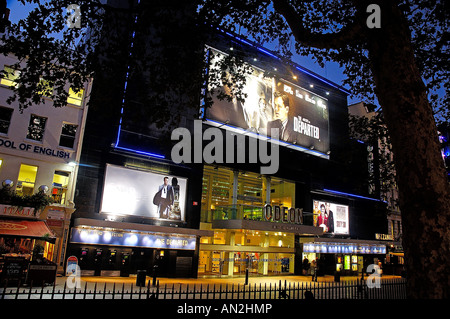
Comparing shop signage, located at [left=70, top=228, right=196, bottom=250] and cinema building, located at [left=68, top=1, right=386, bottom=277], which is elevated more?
cinema building, located at [left=68, top=1, right=386, bottom=277]

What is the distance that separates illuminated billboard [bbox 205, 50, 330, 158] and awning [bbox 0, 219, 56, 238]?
535 inches

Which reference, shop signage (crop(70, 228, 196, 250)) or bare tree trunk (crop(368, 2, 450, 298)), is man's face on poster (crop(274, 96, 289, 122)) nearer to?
shop signage (crop(70, 228, 196, 250))

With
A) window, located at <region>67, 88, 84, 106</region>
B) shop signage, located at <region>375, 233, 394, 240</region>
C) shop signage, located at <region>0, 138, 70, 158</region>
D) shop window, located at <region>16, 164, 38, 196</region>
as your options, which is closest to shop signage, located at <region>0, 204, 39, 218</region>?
shop window, located at <region>16, 164, 38, 196</region>

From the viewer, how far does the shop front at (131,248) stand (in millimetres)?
19156

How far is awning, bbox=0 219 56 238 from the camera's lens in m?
15.6

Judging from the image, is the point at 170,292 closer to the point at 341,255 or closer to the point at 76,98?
the point at 76,98

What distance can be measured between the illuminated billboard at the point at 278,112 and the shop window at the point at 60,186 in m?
11.0

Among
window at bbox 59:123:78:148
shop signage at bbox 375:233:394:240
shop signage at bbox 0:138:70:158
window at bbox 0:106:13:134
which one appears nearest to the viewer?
shop signage at bbox 0:138:70:158

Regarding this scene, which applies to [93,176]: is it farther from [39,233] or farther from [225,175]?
[225,175]

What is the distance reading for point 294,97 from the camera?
104ft

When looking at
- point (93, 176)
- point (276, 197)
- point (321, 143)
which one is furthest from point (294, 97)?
point (93, 176)

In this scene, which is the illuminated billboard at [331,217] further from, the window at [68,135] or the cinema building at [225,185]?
the window at [68,135]

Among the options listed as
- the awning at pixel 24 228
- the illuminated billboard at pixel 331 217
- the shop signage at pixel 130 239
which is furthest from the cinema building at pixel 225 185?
the awning at pixel 24 228
